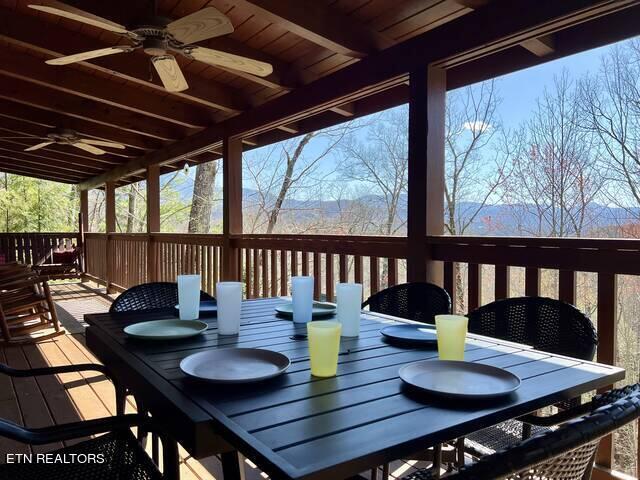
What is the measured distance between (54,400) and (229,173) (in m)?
2.71

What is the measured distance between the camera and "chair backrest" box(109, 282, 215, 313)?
2342 mm

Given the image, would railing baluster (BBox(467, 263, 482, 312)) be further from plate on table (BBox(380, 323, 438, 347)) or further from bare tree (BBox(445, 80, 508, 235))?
bare tree (BBox(445, 80, 508, 235))

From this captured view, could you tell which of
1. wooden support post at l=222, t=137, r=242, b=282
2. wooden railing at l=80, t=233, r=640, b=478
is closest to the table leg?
wooden railing at l=80, t=233, r=640, b=478

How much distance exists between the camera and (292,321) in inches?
73.4

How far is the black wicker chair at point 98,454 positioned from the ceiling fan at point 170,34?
6.42 ft

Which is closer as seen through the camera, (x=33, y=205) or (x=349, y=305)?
Result: (x=349, y=305)

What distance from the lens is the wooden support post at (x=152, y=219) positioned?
6.82 meters

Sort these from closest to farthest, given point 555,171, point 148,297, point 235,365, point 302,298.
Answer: point 235,365
point 302,298
point 148,297
point 555,171

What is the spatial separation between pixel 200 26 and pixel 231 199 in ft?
8.54

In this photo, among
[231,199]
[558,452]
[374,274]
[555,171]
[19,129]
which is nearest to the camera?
[558,452]

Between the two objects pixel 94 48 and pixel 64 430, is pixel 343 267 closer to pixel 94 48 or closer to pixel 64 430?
pixel 64 430

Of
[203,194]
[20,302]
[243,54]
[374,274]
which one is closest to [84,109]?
[20,302]

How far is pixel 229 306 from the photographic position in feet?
5.18

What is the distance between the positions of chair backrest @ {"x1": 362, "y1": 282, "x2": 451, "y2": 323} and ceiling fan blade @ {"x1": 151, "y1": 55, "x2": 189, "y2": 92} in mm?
Answer: 1940
